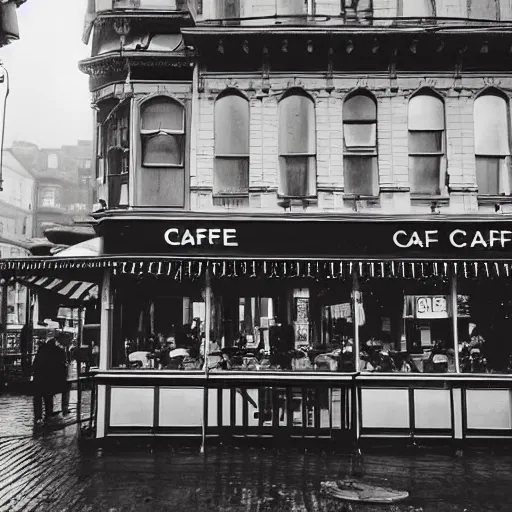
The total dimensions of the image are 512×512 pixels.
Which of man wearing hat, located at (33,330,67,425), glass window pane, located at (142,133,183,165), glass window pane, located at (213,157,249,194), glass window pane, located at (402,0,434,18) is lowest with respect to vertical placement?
man wearing hat, located at (33,330,67,425)

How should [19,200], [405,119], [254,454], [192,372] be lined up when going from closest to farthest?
[254,454] < [192,372] < [405,119] < [19,200]

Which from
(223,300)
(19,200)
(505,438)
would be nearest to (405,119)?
(223,300)

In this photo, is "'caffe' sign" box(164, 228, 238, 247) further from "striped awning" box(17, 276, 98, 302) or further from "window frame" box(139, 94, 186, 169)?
"striped awning" box(17, 276, 98, 302)

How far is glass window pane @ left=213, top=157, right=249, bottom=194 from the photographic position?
538 inches

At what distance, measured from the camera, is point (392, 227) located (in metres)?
12.6

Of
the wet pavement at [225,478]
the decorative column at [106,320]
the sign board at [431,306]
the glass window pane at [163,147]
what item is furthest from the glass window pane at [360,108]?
the wet pavement at [225,478]

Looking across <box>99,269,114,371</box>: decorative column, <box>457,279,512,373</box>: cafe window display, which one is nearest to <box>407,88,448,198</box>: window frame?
<box>457,279,512,373</box>: cafe window display

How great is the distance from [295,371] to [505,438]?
394 cm

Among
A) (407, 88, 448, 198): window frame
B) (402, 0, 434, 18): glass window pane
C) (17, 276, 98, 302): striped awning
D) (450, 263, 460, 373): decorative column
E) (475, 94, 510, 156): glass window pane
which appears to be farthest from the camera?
(17, 276, 98, 302): striped awning

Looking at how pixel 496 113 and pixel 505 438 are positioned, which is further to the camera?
pixel 496 113

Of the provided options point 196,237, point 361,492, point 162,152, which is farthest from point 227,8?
point 361,492

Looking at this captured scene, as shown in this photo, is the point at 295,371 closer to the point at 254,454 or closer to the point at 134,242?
Result: the point at 254,454

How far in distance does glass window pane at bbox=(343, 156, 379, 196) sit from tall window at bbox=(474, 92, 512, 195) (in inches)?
82.6

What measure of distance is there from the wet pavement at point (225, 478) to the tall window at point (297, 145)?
5.18 meters
